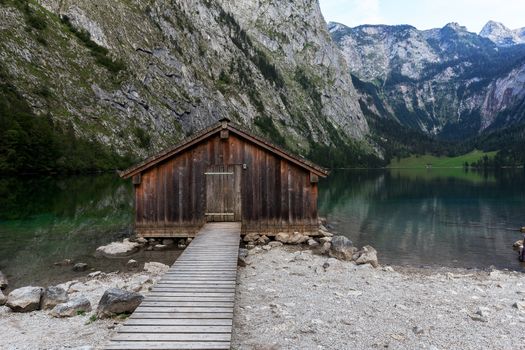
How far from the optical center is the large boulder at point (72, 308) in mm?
11641

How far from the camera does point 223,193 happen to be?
77.7 ft

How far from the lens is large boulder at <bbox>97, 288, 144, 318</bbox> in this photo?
11.2m

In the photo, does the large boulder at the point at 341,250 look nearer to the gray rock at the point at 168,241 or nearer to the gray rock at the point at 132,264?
the gray rock at the point at 168,241

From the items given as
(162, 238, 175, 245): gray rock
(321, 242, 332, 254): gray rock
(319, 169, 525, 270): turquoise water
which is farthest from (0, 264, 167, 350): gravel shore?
(319, 169, 525, 270): turquoise water

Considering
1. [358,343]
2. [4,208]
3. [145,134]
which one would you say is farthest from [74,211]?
[145,134]

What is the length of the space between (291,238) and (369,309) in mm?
11246

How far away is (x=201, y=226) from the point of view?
23.6 metres

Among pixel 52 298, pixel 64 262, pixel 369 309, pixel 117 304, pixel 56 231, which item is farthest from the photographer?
pixel 56 231

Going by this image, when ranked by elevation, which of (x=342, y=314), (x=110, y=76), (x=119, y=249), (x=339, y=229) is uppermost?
(x=110, y=76)

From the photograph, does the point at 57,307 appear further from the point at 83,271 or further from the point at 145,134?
the point at 145,134

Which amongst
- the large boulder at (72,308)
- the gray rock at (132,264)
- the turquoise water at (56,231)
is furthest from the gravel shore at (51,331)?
the turquoise water at (56,231)

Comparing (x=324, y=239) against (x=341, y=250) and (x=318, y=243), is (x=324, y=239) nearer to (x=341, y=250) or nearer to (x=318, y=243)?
(x=318, y=243)

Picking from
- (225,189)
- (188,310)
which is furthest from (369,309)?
(225,189)

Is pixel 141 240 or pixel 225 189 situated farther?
pixel 225 189
